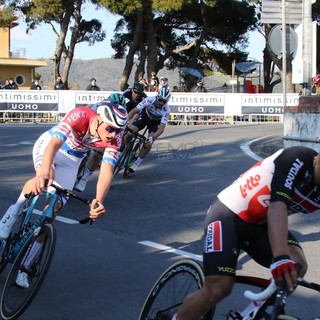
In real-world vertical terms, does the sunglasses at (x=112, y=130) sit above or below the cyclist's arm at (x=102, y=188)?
above

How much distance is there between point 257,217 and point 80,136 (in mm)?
2529

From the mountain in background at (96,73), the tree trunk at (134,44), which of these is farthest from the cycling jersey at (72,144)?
the mountain in background at (96,73)

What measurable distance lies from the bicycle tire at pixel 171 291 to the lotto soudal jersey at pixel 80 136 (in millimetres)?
1676

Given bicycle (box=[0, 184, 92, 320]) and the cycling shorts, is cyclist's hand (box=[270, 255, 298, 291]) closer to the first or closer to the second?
the cycling shorts

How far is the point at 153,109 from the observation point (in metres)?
12.1

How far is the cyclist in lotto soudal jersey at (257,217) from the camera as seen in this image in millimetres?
3447

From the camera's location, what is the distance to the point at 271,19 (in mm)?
15305

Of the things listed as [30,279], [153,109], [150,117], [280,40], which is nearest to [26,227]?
[30,279]

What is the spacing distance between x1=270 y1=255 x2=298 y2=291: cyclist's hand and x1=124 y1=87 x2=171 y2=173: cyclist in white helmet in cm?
841

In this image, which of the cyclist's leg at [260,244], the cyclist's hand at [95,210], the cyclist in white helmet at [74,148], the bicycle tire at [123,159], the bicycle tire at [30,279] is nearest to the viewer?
the cyclist's leg at [260,244]

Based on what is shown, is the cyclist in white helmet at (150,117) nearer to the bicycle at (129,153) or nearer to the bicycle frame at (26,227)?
the bicycle at (129,153)

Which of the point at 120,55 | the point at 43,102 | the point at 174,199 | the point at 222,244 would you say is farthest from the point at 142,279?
the point at 120,55

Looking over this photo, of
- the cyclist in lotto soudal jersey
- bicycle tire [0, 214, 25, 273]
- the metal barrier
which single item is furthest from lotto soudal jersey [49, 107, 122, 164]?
the metal barrier

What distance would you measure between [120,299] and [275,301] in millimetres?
2310
